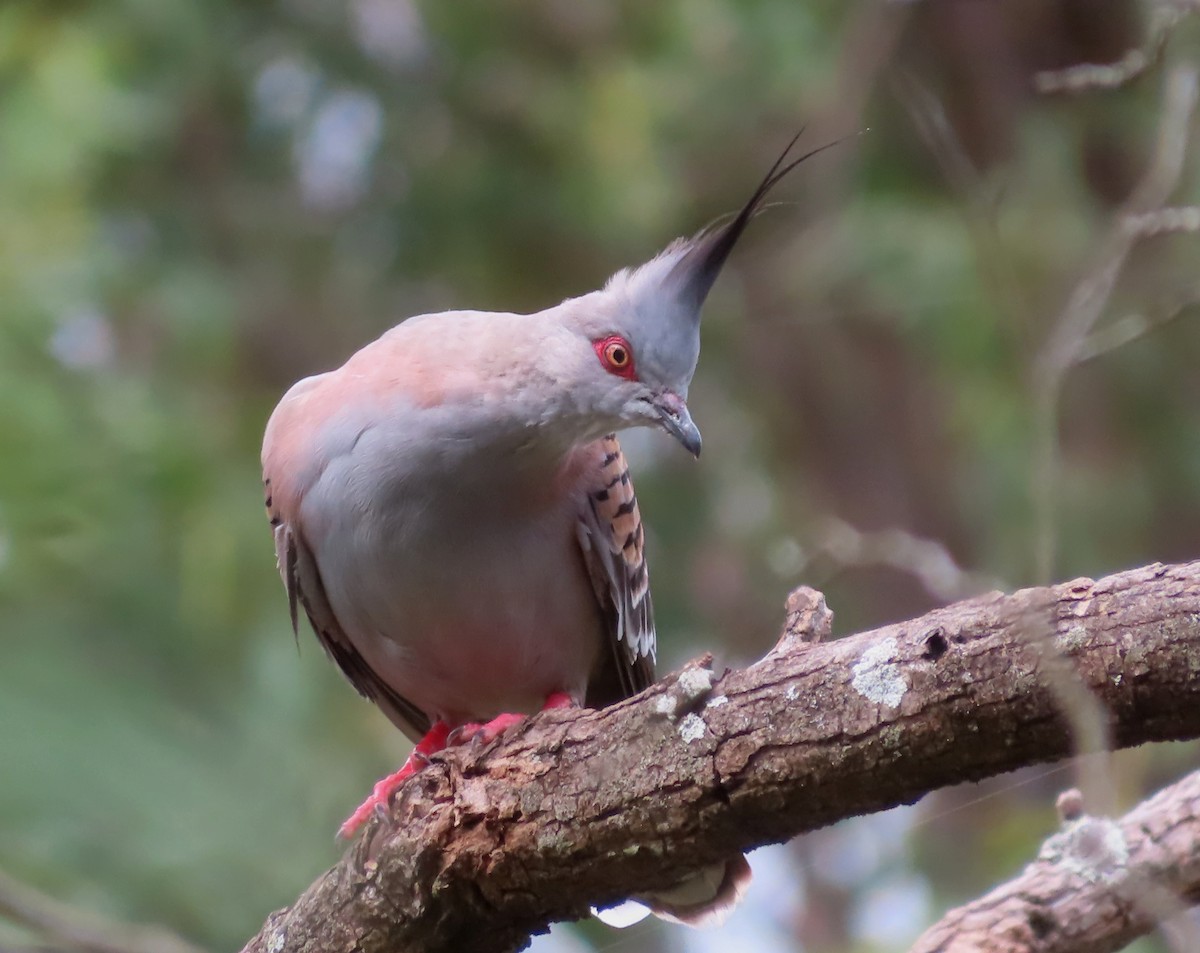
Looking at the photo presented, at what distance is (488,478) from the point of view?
3881mm

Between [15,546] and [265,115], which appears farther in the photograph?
[265,115]

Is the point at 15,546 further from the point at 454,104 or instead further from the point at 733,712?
the point at 454,104

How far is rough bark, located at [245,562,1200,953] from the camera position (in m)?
2.28

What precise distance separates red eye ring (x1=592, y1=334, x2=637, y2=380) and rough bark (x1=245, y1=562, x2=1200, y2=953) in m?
1.25

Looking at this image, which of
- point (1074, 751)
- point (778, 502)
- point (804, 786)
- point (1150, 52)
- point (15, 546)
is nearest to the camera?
point (1074, 751)

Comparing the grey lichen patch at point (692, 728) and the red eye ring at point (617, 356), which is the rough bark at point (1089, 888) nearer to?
the grey lichen patch at point (692, 728)

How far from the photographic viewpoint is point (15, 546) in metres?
4.57

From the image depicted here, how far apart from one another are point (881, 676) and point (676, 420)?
5.18ft

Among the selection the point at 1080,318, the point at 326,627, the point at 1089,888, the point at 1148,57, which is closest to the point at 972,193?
the point at 1080,318

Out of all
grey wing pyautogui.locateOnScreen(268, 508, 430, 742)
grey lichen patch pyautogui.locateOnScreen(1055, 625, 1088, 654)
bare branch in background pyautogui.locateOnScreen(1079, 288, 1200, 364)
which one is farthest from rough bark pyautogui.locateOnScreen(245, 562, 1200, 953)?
grey wing pyautogui.locateOnScreen(268, 508, 430, 742)

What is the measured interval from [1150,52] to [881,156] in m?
4.26

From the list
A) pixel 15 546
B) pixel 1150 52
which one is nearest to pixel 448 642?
pixel 15 546

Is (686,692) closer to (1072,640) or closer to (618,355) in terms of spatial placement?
(1072,640)

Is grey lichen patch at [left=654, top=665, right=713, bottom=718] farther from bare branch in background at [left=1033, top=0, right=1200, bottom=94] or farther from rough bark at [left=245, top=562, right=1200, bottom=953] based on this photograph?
bare branch in background at [left=1033, top=0, right=1200, bottom=94]
